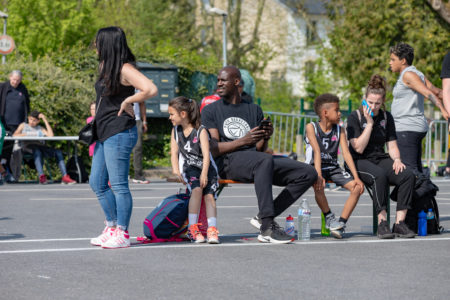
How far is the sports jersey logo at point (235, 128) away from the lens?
7.95 meters

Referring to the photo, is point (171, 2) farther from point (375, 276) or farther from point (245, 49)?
point (375, 276)

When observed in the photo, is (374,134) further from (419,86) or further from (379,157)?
(419,86)

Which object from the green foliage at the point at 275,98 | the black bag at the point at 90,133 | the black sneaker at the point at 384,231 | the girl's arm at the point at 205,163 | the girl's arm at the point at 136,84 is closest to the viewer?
the girl's arm at the point at 136,84

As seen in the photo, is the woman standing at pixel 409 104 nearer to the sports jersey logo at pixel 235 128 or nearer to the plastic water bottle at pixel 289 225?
the plastic water bottle at pixel 289 225

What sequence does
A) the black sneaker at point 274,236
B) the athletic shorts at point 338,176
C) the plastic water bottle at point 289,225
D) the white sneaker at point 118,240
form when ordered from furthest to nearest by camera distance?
the athletic shorts at point 338,176, the plastic water bottle at point 289,225, the black sneaker at point 274,236, the white sneaker at point 118,240

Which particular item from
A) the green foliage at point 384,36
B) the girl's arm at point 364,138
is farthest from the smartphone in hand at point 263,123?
the green foliage at point 384,36

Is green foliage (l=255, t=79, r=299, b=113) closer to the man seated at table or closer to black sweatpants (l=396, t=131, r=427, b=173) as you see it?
the man seated at table

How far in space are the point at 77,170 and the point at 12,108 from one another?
5.75 feet

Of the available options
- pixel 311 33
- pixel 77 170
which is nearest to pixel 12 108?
pixel 77 170

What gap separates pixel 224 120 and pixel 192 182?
0.69 m

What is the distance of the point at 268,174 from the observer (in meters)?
Result: 7.59

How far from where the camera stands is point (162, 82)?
21.6 m

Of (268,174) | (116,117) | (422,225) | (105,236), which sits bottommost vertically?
(422,225)

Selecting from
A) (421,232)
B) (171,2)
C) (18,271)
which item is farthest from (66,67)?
(171,2)
